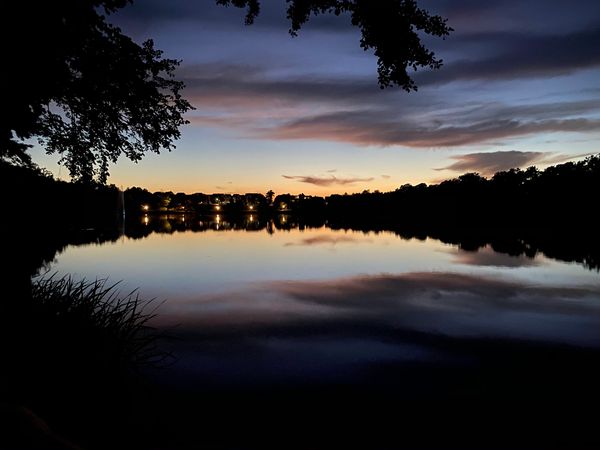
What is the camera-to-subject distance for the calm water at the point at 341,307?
1335 cm

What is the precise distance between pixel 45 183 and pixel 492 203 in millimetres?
155263

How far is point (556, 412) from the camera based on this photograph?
9516 mm

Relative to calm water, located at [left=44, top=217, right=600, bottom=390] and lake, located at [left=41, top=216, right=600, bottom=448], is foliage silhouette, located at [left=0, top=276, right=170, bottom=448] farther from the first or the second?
calm water, located at [left=44, top=217, right=600, bottom=390]

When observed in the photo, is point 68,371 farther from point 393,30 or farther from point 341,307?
point 341,307

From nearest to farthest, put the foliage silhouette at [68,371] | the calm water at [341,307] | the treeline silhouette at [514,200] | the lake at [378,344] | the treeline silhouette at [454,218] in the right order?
the foliage silhouette at [68,371]
the lake at [378,344]
the calm water at [341,307]
the treeline silhouette at [454,218]
the treeline silhouette at [514,200]

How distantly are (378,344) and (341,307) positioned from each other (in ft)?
20.6

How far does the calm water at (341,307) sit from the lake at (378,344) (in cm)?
9

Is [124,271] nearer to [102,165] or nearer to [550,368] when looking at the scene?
[102,165]

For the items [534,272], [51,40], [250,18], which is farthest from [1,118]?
[534,272]

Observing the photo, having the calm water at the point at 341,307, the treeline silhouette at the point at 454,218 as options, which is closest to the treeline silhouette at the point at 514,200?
the treeline silhouette at the point at 454,218

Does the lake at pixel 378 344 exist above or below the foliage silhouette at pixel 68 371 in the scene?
below

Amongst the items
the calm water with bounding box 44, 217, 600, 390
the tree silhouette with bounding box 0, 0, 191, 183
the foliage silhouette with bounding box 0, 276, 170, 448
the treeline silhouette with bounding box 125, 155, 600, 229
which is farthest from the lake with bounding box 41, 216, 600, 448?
the treeline silhouette with bounding box 125, 155, 600, 229

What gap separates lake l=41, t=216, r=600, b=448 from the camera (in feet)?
32.1

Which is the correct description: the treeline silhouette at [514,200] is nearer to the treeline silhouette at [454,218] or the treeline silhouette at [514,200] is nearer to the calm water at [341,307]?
the treeline silhouette at [454,218]
